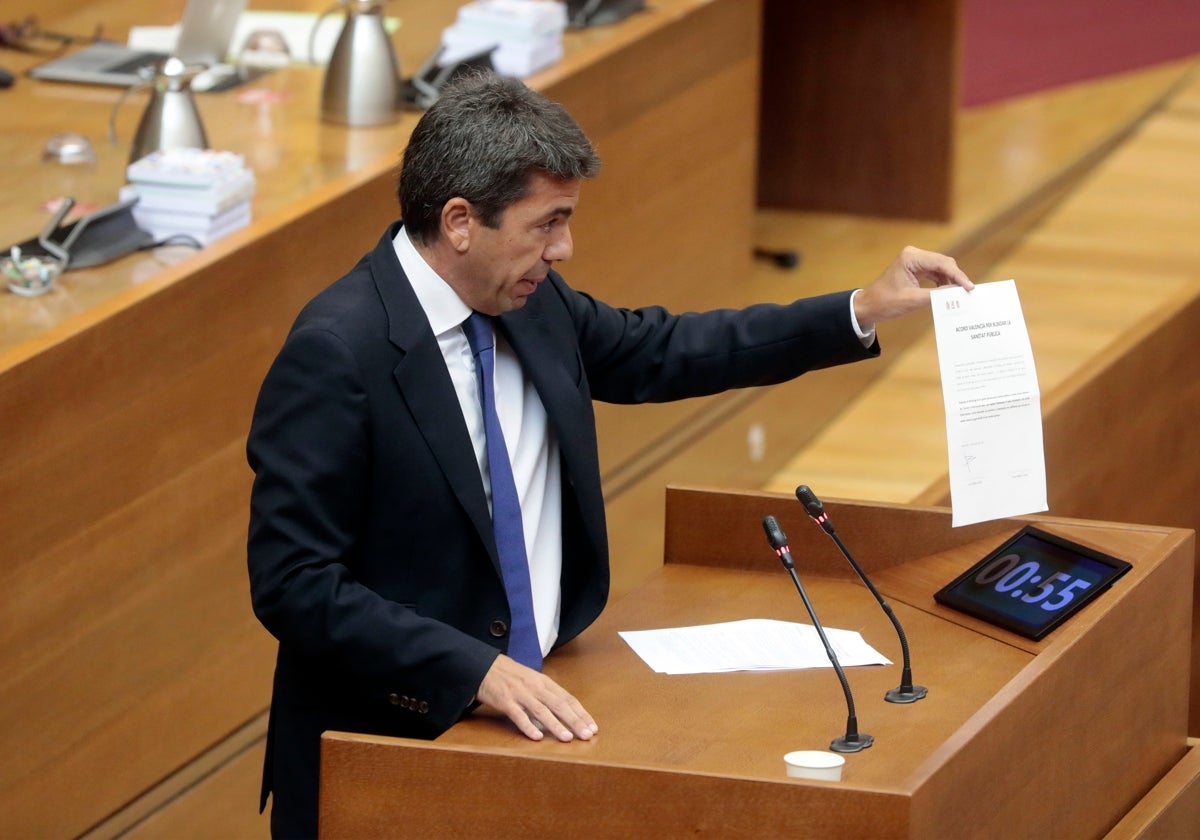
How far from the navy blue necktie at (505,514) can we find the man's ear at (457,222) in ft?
0.32

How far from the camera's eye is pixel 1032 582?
7.00ft

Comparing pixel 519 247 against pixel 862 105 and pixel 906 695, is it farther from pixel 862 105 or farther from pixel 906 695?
pixel 862 105

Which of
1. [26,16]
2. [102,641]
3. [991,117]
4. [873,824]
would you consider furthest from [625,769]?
[991,117]

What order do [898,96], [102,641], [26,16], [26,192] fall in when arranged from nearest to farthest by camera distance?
[102,641], [26,192], [26,16], [898,96]

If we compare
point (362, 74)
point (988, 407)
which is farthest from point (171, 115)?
point (988, 407)

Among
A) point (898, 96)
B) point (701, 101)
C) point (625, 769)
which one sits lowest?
point (898, 96)

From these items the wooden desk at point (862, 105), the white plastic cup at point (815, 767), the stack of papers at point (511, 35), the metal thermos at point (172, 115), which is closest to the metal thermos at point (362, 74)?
the stack of papers at point (511, 35)

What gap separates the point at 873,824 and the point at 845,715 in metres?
0.32

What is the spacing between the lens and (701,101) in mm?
4527

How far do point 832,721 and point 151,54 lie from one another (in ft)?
9.18

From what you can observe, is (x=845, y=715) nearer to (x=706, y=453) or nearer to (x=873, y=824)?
(x=873, y=824)

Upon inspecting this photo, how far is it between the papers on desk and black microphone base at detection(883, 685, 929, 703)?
9cm

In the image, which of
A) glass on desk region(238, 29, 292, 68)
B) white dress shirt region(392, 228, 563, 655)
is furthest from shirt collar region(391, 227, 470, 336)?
glass on desk region(238, 29, 292, 68)

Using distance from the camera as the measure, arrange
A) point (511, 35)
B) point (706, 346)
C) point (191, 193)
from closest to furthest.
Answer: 1. point (706, 346)
2. point (191, 193)
3. point (511, 35)
